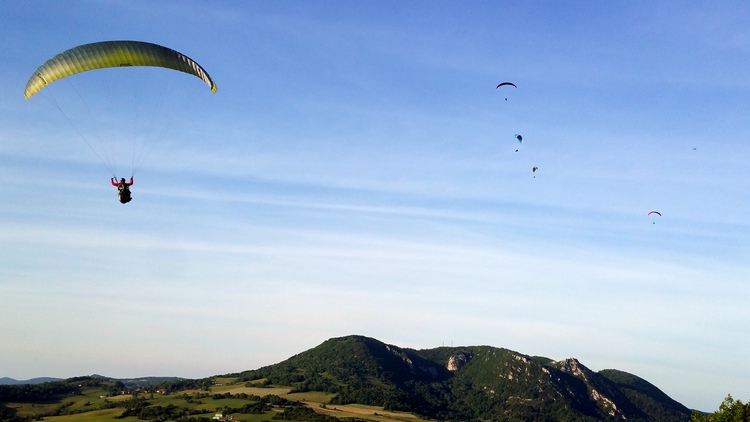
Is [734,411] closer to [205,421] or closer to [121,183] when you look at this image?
[121,183]

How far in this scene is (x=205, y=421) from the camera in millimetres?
183750

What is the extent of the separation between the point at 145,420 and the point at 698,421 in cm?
17135

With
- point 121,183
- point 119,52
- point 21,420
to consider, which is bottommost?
point 21,420

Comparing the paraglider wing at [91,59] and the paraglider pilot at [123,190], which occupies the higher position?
the paraglider wing at [91,59]

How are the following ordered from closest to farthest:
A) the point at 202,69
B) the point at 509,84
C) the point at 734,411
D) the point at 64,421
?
the point at 202,69 → the point at 509,84 → the point at 734,411 → the point at 64,421

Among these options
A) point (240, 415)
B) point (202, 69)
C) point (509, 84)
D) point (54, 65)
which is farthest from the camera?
point (240, 415)

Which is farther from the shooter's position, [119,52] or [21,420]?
[21,420]

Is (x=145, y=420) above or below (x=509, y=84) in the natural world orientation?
below

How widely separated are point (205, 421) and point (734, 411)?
157555 mm

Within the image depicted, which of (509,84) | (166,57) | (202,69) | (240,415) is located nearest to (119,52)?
(166,57)

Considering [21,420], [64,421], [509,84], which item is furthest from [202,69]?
[21,420]

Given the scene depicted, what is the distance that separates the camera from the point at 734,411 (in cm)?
7438

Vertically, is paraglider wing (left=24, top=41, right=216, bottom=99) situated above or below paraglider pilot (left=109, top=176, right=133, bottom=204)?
above

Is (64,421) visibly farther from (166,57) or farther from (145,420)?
(166,57)
